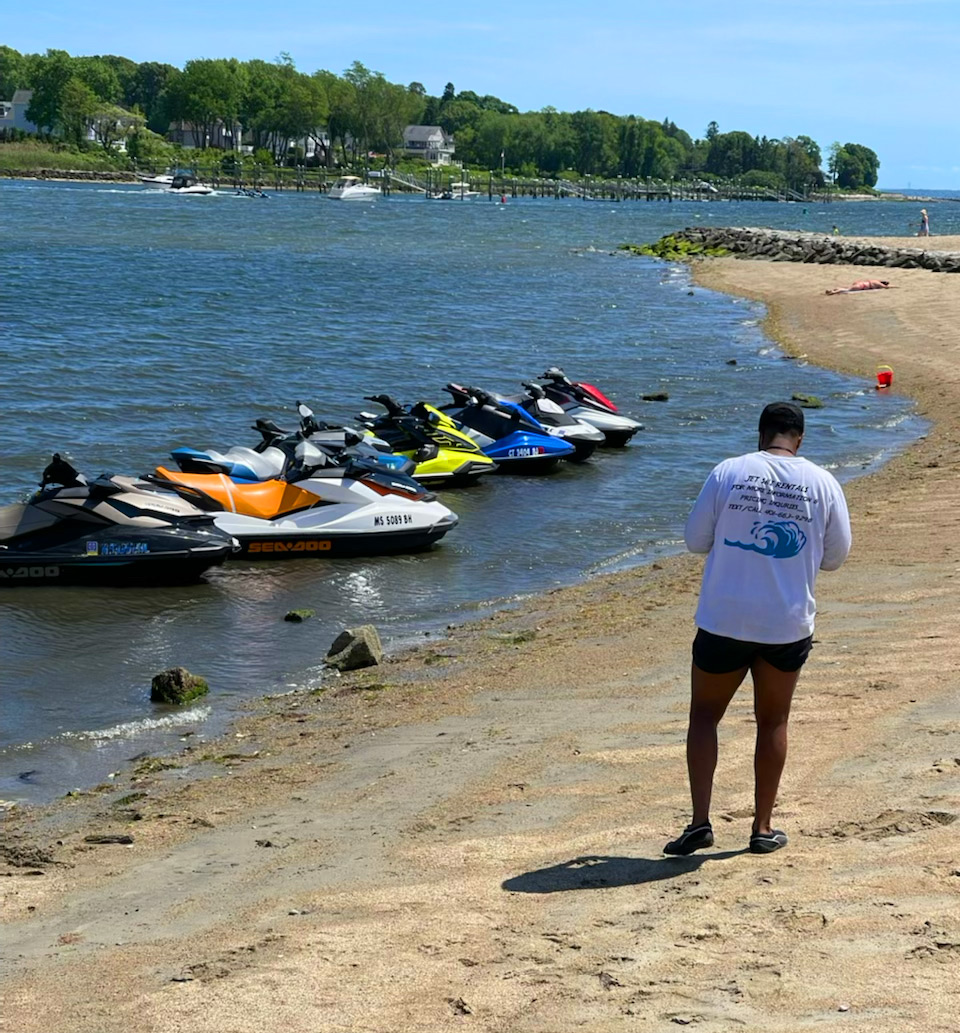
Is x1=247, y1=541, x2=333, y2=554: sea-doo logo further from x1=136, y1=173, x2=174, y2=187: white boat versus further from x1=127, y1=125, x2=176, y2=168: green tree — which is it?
x1=127, y1=125, x2=176, y2=168: green tree

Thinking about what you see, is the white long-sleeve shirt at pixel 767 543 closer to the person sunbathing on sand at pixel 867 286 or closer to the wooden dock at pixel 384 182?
the person sunbathing on sand at pixel 867 286

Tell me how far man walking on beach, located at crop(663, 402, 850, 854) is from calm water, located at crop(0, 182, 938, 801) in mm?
4613

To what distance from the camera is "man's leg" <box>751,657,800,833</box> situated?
6090 millimetres

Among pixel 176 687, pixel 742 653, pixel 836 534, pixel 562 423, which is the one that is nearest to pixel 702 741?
pixel 742 653

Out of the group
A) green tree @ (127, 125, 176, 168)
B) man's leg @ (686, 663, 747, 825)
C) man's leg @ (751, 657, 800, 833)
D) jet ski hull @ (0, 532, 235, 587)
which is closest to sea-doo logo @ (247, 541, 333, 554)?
jet ski hull @ (0, 532, 235, 587)

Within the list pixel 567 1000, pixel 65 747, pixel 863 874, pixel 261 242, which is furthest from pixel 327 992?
pixel 261 242

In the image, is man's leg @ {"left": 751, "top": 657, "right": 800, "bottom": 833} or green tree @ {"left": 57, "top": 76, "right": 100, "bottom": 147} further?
green tree @ {"left": 57, "top": 76, "right": 100, "bottom": 147}

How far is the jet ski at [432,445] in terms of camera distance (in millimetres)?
18391

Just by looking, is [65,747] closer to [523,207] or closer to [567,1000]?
[567,1000]

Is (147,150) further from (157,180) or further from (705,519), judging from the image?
(705,519)

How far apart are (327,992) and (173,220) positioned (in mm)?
93323

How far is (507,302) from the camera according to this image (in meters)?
47.4

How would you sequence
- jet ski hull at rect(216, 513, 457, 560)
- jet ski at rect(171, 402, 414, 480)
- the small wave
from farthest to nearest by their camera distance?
jet ski at rect(171, 402, 414, 480)
jet ski hull at rect(216, 513, 457, 560)
the small wave

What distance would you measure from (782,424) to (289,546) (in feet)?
31.7
